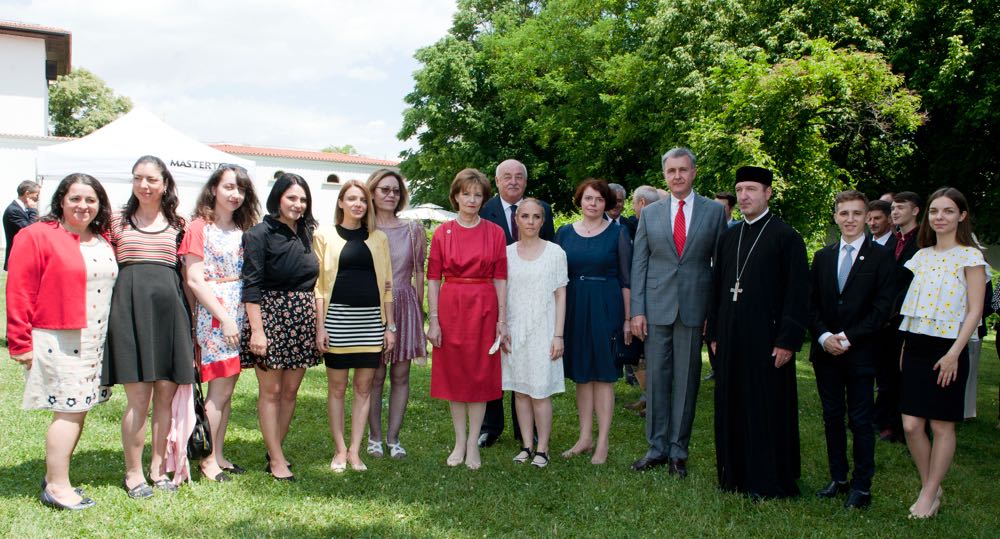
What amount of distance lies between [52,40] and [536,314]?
39475 millimetres

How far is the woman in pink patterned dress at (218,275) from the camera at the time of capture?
451 centimetres

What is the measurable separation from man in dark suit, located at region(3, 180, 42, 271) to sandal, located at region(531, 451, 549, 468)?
24.4 feet

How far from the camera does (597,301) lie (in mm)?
5496

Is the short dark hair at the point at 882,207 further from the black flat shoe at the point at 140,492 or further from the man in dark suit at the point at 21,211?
the man in dark suit at the point at 21,211

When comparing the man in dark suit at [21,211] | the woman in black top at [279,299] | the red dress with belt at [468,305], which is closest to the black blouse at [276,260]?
the woman in black top at [279,299]

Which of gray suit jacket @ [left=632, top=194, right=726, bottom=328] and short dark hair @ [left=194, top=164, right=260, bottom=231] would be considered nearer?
short dark hair @ [left=194, top=164, right=260, bottom=231]

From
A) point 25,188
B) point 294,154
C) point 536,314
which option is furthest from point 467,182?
point 294,154

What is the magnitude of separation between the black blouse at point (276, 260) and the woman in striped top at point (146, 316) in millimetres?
416

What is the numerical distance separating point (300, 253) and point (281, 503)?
1564 millimetres

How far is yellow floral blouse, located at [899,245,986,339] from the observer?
14.2 ft

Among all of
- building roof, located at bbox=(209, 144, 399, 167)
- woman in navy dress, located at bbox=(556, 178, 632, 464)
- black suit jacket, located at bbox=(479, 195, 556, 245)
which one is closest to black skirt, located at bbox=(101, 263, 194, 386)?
black suit jacket, located at bbox=(479, 195, 556, 245)

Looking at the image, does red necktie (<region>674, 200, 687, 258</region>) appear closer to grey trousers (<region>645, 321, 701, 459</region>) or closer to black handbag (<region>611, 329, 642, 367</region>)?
grey trousers (<region>645, 321, 701, 459</region>)

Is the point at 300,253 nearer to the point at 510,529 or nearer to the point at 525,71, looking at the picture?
the point at 510,529

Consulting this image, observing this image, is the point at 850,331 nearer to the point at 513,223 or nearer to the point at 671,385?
the point at 671,385
